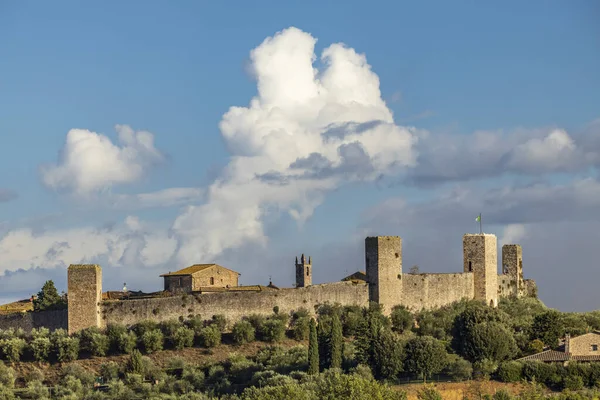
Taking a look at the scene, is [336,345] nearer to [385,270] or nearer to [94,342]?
[385,270]

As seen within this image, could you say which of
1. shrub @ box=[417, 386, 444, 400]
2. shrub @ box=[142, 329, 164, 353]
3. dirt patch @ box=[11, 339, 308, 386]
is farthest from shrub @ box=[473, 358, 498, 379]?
shrub @ box=[142, 329, 164, 353]

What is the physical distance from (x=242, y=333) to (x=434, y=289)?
1210 cm

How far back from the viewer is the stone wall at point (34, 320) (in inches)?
2876

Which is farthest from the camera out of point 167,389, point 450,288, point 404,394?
point 450,288

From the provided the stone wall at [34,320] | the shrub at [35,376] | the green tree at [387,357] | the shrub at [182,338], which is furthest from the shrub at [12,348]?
the green tree at [387,357]

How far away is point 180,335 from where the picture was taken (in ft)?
234

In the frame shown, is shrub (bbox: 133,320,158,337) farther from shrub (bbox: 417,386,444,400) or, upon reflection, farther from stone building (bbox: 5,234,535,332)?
shrub (bbox: 417,386,444,400)

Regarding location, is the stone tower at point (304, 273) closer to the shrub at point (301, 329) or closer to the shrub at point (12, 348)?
the shrub at point (301, 329)

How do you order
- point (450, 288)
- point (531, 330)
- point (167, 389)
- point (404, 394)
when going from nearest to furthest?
1. point (404, 394)
2. point (167, 389)
3. point (531, 330)
4. point (450, 288)

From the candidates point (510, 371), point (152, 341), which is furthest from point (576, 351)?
point (152, 341)

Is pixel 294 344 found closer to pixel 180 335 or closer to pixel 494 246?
pixel 180 335

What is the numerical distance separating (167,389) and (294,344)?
8143mm

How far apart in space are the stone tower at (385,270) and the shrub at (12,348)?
18.1m

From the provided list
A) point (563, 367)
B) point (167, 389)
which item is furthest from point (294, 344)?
point (563, 367)
